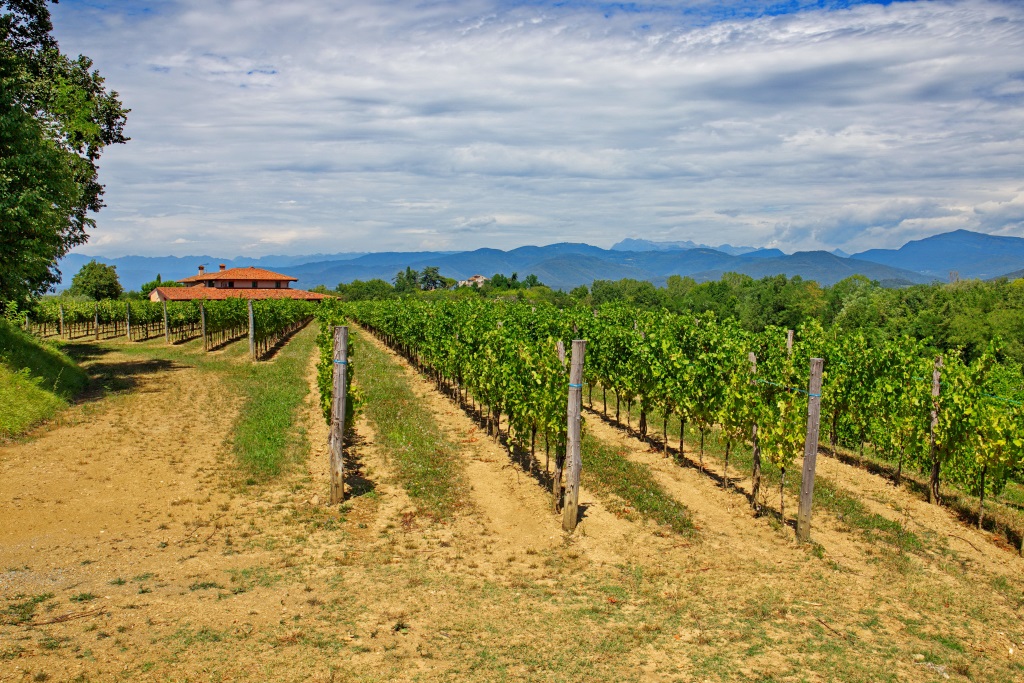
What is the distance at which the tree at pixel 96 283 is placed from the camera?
76375 mm

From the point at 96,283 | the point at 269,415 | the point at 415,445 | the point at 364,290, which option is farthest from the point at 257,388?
the point at 364,290

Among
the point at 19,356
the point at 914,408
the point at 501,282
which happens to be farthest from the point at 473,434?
the point at 501,282

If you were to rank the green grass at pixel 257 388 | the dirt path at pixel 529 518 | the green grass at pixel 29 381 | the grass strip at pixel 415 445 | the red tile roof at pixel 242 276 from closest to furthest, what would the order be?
the dirt path at pixel 529 518 → the grass strip at pixel 415 445 → the green grass at pixel 257 388 → the green grass at pixel 29 381 → the red tile roof at pixel 242 276

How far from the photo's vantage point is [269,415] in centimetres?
1830

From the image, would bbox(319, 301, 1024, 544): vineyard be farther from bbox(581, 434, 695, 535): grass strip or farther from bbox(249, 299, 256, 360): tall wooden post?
bbox(249, 299, 256, 360): tall wooden post

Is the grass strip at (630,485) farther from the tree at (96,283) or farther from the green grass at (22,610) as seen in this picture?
the tree at (96,283)

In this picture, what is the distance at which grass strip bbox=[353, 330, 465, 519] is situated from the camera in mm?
12289

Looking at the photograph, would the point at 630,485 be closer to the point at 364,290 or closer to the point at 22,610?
the point at 22,610

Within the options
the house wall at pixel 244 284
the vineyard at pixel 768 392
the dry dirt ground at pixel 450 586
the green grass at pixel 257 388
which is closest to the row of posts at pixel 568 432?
the dry dirt ground at pixel 450 586

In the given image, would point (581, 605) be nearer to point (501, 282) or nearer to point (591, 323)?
point (591, 323)

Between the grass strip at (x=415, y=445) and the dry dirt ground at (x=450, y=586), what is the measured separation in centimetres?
52

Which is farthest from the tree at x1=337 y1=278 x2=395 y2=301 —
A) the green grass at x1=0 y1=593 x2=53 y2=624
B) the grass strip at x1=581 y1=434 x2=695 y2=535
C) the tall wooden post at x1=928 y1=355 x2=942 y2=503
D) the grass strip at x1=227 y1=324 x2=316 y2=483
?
the green grass at x1=0 y1=593 x2=53 y2=624

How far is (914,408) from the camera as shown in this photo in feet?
45.0

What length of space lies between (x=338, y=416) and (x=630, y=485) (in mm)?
6318
